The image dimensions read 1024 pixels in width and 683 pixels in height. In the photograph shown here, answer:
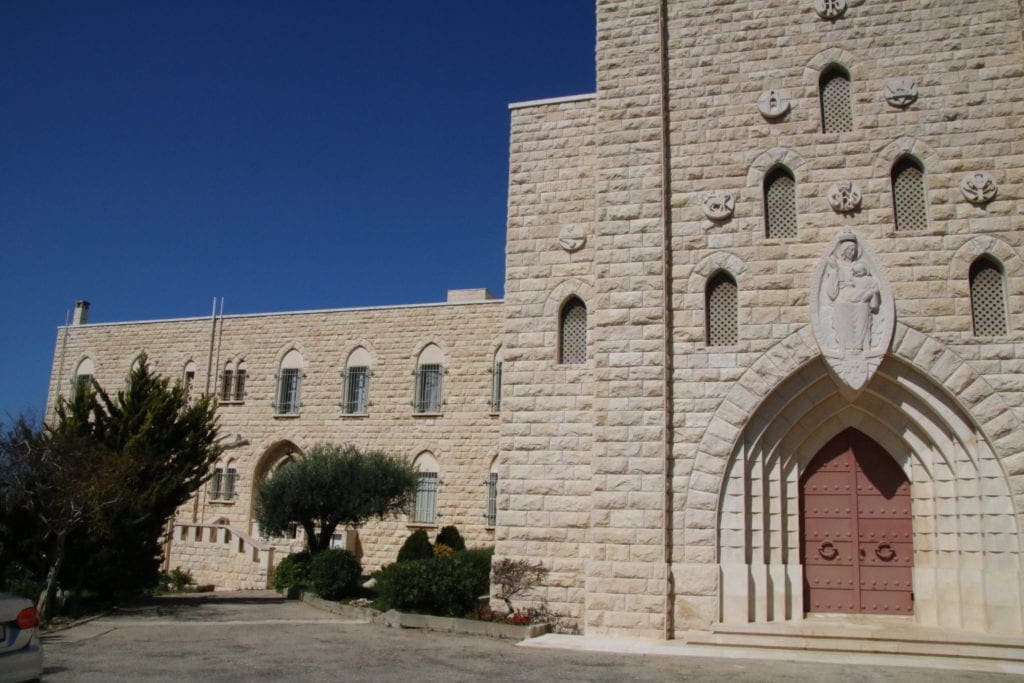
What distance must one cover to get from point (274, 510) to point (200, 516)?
24.8 feet

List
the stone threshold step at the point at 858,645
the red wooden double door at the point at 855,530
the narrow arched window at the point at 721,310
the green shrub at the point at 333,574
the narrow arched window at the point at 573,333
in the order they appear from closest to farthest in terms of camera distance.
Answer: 1. the stone threshold step at the point at 858,645
2. the red wooden double door at the point at 855,530
3. the narrow arched window at the point at 721,310
4. the narrow arched window at the point at 573,333
5. the green shrub at the point at 333,574

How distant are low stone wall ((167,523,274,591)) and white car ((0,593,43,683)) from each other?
13743 millimetres

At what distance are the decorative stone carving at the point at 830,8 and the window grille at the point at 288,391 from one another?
16.3 m

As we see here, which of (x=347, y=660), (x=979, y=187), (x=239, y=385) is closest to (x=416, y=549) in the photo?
(x=239, y=385)

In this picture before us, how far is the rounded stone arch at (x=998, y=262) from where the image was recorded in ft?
34.3

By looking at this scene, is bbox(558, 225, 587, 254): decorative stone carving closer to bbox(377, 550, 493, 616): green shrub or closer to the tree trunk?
Result: bbox(377, 550, 493, 616): green shrub

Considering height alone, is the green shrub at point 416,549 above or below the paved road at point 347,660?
above

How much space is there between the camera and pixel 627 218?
11883mm

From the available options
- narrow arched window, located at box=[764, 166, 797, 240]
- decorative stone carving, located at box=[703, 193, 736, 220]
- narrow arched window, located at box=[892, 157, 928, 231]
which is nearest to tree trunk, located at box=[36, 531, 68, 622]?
decorative stone carving, located at box=[703, 193, 736, 220]

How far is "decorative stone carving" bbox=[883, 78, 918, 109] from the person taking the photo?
445 inches

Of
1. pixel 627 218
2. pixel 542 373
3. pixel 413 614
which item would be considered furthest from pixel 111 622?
pixel 627 218

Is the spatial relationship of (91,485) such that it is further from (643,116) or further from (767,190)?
(767,190)

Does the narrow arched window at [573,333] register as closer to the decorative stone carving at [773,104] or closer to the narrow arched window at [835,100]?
the decorative stone carving at [773,104]

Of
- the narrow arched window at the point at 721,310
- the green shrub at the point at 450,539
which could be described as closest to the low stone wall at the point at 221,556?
the green shrub at the point at 450,539
